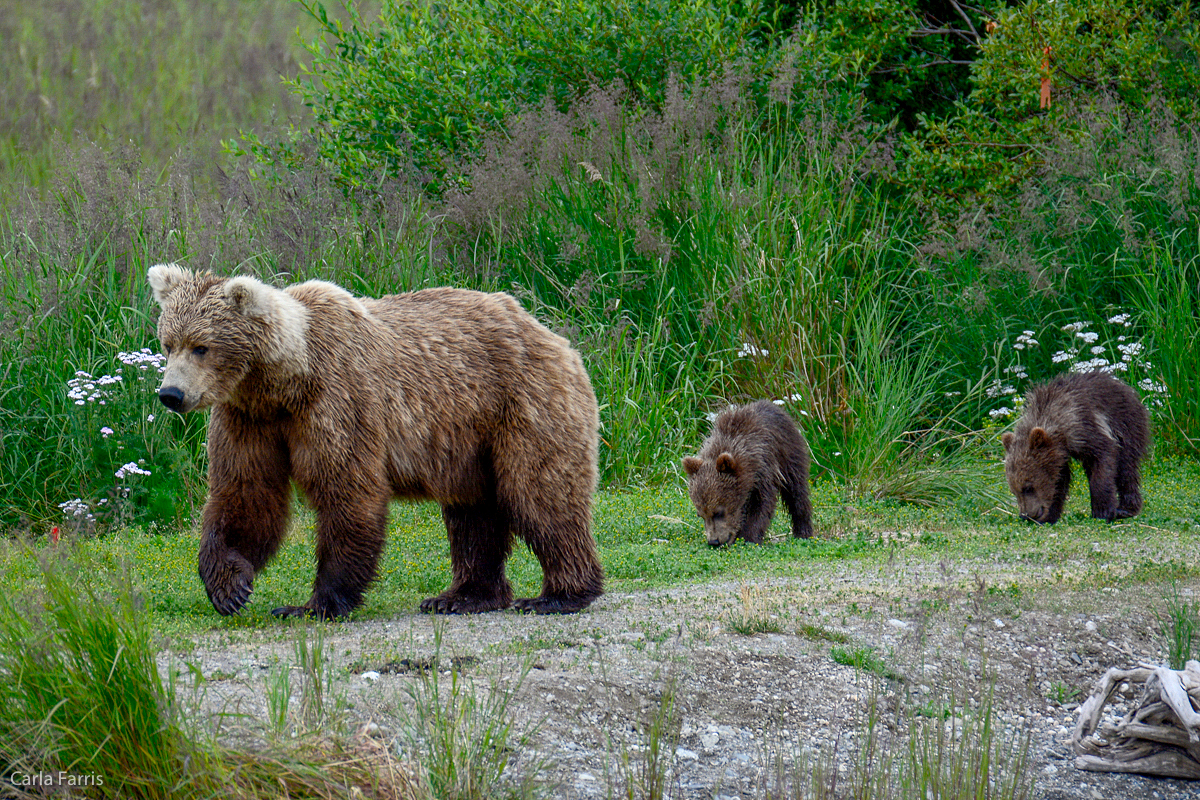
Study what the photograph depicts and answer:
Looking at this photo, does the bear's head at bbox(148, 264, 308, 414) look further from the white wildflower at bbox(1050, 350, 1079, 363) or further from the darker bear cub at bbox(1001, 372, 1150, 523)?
the white wildflower at bbox(1050, 350, 1079, 363)

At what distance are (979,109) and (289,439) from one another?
10469mm

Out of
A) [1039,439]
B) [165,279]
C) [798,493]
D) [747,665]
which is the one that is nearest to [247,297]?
[165,279]

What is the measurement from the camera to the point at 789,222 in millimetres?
11008

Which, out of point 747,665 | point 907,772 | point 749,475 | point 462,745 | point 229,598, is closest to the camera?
point 462,745

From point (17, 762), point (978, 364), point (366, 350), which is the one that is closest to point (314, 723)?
point (17, 762)

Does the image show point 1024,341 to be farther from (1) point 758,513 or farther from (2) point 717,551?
(2) point 717,551

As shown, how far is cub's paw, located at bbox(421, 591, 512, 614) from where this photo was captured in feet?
19.3

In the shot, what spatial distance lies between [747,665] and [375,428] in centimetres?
190

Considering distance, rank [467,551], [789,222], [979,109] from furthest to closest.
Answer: [979,109] → [789,222] → [467,551]

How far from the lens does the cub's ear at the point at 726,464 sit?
26.3 feet

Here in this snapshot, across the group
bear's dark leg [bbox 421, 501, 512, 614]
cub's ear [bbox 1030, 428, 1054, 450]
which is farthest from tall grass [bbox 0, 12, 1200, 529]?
bear's dark leg [bbox 421, 501, 512, 614]

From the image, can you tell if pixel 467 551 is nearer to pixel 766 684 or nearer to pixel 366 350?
pixel 366 350

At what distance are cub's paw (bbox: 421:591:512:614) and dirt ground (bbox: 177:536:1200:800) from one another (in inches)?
6.5

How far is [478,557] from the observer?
6078 millimetres
